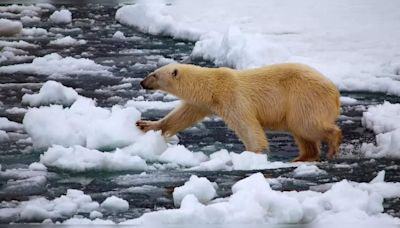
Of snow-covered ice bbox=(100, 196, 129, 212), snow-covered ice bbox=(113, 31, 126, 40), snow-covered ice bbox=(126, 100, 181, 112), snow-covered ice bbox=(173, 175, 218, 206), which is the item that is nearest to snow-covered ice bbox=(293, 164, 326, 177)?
snow-covered ice bbox=(173, 175, 218, 206)

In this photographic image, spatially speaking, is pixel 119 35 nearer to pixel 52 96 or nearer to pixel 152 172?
pixel 52 96

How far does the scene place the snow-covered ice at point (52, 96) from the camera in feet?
31.0

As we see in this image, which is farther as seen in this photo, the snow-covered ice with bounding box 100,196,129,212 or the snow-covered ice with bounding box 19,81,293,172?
the snow-covered ice with bounding box 19,81,293,172

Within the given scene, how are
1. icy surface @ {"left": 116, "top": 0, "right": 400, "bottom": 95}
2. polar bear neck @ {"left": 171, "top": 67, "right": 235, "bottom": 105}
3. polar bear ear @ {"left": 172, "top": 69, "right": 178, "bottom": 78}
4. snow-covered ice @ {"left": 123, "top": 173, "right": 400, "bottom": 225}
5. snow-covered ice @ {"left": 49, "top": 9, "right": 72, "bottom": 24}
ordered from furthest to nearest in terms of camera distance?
snow-covered ice @ {"left": 49, "top": 9, "right": 72, "bottom": 24} → icy surface @ {"left": 116, "top": 0, "right": 400, "bottom": 95} → polar bear ear @ {"left": 172, "top": 69, "right": 178, "bottom": 78} → polar bear neck @ {"left": 171, "top": 67, "right": 235, "bottom": 105} → snow-covered ice @ {"left": 123, "top": 173, "right": 400, "bottom": 225}

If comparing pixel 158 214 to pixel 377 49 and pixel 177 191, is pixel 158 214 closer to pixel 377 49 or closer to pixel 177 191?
pixel 177 191

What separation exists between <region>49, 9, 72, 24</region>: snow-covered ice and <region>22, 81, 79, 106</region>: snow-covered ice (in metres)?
8.53

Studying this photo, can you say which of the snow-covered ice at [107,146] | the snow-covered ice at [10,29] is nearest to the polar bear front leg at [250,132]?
→ the snow-covered ice at [107,146]

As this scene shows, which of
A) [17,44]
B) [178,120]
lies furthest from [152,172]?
[17,44]

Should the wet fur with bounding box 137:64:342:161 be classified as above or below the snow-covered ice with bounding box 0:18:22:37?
below

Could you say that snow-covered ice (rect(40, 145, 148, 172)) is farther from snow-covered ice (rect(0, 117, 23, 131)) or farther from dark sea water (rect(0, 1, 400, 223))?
snow-covered ice (rect(0, 117, 23, 131))

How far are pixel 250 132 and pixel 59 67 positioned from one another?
5446mm

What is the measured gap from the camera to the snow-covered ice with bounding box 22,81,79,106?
9445mm

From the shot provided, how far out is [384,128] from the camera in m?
8.22

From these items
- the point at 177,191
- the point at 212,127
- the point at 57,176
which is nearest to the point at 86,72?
the point at 212,127
